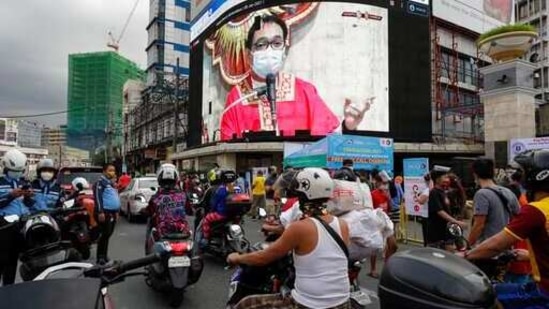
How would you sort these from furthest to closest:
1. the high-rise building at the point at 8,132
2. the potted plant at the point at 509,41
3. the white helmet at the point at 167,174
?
the high-rise building at the point at 8,132 → the potted plant at the point at 509,41 → the white helmet at the point at 167,174

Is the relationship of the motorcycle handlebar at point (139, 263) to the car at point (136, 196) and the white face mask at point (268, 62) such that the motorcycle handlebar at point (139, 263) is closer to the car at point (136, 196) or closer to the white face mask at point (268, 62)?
the car at point (136, 196)

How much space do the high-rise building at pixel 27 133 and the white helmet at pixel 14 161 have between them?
5768cm

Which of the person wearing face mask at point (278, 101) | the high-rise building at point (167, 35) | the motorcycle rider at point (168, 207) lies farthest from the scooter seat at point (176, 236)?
the high-rise building at point (167, 35)

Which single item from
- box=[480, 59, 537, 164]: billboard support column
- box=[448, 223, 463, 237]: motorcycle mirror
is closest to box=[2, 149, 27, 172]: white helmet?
box=[448, 223, 463, 237]: motorcycle mirror

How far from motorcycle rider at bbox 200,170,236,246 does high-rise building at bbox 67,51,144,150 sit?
115ft

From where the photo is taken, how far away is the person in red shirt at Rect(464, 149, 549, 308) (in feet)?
8.14

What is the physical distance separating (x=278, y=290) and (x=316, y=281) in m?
0.85

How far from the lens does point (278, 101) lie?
31.2 metres

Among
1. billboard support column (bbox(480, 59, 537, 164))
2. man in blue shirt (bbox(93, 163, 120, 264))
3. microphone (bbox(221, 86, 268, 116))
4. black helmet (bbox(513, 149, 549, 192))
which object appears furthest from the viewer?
microphone (bbox(221, 86, 268, 116))

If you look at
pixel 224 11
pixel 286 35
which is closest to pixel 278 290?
pixel 286 35

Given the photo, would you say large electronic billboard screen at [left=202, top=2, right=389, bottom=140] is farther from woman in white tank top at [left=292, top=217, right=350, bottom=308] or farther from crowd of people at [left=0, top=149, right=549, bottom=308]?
woman in white tank top at [left=292, top=217, right=350, bottom=308]

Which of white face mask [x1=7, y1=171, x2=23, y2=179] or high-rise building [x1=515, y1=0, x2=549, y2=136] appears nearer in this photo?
white face mask [x1=7, y1=171, x2=23, y2=179]

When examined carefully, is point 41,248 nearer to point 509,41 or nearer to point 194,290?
point 194,290

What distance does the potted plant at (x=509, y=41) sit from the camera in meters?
15.3
